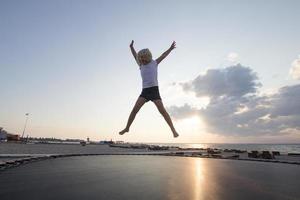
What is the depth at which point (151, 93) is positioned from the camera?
Answer: 766cm

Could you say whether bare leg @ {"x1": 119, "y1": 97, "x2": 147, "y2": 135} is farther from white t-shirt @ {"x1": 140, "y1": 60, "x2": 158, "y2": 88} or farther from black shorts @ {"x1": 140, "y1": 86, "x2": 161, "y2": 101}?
white t-shirt @ {"x1": 140, "y1": 60, "x2": 158, "y2": 88}

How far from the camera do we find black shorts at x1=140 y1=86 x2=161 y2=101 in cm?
766

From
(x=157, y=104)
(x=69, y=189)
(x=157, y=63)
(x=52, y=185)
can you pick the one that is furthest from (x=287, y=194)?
(x=52, y=185)

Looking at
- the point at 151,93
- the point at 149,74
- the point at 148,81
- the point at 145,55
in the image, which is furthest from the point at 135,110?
the point at 145,55

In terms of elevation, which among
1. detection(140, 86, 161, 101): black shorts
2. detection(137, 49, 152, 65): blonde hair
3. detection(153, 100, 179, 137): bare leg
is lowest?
detection(153, 100, 179, 137): bare leg

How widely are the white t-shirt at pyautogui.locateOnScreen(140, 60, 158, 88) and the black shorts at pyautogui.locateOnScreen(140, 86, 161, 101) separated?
0.32 ft

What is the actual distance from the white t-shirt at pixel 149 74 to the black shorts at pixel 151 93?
98 millimetres

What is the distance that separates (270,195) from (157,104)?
4.40 metres

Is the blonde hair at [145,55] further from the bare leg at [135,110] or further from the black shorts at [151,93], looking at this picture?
the bare leg at [135,110]

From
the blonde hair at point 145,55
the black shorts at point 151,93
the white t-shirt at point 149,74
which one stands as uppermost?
the blonde hair at point 145,55

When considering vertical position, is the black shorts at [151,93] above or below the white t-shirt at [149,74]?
below

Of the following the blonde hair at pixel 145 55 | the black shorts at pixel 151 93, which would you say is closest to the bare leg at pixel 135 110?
the black shorts at pixel 151 93

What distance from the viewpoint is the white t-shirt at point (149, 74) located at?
7688 mm

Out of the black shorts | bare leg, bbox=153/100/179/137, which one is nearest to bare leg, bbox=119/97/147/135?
the black shorts
